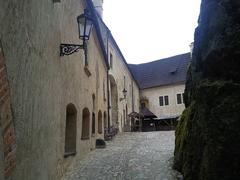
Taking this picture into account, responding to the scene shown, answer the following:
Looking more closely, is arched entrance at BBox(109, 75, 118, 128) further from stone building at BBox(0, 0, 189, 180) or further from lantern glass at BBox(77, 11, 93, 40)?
lantern glass at BBox(77, 11, 93, 40)

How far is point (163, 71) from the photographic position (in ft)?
146

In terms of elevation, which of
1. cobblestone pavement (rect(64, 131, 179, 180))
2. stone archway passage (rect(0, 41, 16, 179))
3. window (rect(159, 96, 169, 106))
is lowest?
cobblestone pavement (rect(64, 131, 179, 180))

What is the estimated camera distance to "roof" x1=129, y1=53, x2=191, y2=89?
1644 inches

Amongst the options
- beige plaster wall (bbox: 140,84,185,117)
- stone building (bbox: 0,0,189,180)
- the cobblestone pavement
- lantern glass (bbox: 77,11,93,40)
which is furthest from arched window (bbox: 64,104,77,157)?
beige plaster wall (bbox: 140,84,185,117)

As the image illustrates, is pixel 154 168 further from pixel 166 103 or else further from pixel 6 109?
pixel 166 103

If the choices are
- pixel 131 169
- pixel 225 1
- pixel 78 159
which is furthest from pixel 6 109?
pixel 78 159

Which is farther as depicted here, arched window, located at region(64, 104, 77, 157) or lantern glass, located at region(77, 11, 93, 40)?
arched window, located at region(64, 104, 77, 157)

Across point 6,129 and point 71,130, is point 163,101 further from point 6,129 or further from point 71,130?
point 6,129

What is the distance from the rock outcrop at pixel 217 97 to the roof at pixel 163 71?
33878 millimetres

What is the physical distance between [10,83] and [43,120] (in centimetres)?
195

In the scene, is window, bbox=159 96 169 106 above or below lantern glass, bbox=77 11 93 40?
above

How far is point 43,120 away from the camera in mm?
6008

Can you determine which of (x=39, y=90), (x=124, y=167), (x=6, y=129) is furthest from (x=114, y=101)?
(x=6, y=129)

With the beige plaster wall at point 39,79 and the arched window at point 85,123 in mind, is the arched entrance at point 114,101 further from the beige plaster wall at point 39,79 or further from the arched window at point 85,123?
the beige plaster wall at point 39,79
